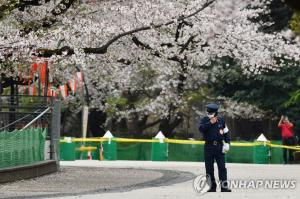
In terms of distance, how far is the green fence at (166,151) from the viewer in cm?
3544

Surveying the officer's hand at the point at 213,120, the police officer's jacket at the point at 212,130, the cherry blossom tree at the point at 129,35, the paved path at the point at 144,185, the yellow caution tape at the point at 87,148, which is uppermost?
the cherry blossom tree at the point at 129,35

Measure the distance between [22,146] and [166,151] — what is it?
13784 millimetres

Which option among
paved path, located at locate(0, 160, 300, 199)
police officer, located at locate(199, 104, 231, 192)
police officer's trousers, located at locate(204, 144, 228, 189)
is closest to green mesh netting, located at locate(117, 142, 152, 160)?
paved path, located at locate(0, 160, 300, 199)

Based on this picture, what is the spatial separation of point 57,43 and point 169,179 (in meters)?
6.06

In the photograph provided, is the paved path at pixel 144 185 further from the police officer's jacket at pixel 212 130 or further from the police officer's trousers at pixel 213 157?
the police officer's jacket at pixel 212 130

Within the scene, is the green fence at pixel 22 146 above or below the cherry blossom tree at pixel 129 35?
below

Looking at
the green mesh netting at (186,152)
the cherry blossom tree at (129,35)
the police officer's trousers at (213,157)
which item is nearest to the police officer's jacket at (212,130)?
the police officer's trousers at (213,157)

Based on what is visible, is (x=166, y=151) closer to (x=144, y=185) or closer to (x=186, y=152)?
(x=186, y=152)

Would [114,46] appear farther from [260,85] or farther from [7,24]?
[260,85]

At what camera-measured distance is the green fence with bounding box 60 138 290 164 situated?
35438 millimetres

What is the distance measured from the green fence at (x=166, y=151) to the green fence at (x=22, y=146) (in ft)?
33.5

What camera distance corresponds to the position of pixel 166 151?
3669cm

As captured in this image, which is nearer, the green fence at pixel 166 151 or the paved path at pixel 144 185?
the paved path at pixel 144 185

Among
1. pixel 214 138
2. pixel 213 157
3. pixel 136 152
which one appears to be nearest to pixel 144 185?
pixel 213 157
